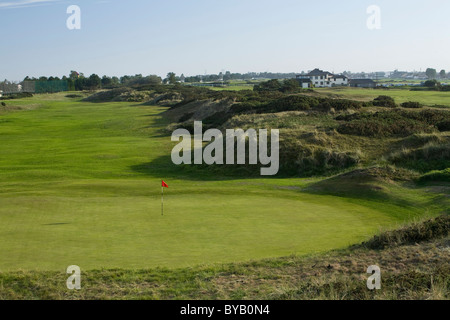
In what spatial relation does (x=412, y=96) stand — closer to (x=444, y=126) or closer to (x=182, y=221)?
(x=444, y=126)

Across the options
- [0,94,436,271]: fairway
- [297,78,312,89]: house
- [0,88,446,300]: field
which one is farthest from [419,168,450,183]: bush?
[297,78,312,89]: house

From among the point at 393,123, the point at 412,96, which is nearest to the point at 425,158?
the point at 393,123

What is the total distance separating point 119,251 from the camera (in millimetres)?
12383

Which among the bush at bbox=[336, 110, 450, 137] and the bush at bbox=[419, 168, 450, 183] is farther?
the bush at bbox=[336, 110, 450, 137]

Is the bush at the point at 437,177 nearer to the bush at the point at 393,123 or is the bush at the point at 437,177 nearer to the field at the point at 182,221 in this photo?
the field at the point at 182,221

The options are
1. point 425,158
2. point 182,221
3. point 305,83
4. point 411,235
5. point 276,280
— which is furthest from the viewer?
point 305,83

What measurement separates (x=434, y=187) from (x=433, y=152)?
757 cm

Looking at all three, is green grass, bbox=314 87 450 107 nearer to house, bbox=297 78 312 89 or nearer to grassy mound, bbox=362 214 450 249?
house, bbox=297 78 312 89

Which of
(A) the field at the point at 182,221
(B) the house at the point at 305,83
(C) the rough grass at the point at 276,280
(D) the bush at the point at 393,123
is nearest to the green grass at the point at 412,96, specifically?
(D) the bush at the point at 393,123

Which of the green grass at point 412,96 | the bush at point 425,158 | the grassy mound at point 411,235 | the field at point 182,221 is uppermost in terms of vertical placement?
the green grass at point 412,96

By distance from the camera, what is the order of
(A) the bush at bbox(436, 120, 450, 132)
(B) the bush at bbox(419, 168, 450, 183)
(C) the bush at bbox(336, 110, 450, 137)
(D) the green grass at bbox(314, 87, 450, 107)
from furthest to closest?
(D) the green grass at bbox(314, 87, 450, 107)
(A) the bush at bbox(436, 120, 450, 132)
(C) the bush at bbox(336, 110, 450, 137)
(B) the bush at bbox(419, 168, 450, 183)

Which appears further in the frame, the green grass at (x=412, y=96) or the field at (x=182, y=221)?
the green grass at (x=412, y=96)

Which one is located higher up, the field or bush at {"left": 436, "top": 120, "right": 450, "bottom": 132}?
bush at {"left": 436, "top": 120, "right": 450, "bottom": 132}

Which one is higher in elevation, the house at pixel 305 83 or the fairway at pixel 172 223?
the house at pixel 305 83
